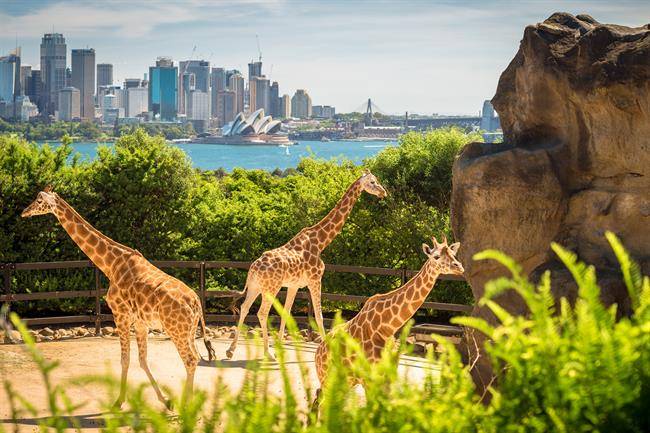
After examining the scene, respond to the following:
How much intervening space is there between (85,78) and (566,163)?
152m

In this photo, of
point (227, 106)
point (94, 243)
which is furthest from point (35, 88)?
point (94, 243)

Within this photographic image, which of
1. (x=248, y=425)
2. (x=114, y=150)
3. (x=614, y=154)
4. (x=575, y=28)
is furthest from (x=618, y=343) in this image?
(x=114, y=150)

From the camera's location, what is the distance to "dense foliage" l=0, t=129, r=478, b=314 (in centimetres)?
1542

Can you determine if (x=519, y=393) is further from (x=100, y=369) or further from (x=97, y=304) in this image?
(x=97, y=304)

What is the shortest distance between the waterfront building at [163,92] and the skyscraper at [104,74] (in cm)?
1312

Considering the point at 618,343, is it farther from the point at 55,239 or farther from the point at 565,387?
the point at 55,239

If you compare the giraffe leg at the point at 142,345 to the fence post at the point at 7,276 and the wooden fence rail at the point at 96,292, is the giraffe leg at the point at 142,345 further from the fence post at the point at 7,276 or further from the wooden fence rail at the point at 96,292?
the fence post at the point at 7,276

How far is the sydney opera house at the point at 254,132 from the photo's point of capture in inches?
4031

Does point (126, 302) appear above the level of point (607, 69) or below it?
below

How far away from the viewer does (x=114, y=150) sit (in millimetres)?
16906

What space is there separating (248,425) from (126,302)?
7.25 meters

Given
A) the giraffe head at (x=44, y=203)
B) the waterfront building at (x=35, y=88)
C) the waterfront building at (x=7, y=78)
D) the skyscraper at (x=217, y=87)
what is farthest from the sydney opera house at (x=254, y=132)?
the giraffe head at (x=44, y=203)

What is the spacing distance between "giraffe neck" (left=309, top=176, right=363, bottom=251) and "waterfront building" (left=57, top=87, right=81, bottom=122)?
11719 centimetres

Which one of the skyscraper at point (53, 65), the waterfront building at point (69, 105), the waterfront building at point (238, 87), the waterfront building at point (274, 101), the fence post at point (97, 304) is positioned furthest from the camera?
the waterfront building at point (238, 87)
